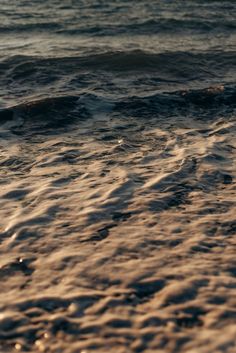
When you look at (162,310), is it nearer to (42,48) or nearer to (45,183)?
(45,183)

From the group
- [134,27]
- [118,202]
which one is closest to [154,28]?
[134,27]

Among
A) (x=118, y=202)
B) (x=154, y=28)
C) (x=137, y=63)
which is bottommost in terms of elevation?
(x=118, y=202)

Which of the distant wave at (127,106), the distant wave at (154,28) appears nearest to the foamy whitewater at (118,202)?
the distant wave at (127,106)

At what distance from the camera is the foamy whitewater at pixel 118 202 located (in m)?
2.57

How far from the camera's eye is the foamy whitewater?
2.57 metres

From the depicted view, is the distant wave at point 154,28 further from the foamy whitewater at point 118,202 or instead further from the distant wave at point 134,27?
the foamy whitewater at point 118,202

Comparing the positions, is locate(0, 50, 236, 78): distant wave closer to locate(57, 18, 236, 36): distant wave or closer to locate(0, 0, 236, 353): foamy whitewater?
locate(0, 0, 236, 353): foamy whitewater

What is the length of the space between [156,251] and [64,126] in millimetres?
2516

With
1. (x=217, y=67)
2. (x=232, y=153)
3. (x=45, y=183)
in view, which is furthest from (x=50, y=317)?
(x=217, y=67)

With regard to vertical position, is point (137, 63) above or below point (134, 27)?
below

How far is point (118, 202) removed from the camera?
12.0 feet

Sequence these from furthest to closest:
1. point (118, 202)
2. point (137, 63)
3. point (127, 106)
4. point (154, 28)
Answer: point (154, 28), point (137, 63), point (127, 106), point (118, 202)

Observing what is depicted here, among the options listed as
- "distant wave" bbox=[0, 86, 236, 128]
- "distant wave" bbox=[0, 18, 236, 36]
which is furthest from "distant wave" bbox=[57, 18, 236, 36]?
"distant wave" bbox=[0, 86, 236, 128]

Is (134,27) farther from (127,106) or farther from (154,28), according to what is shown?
(127,106)
